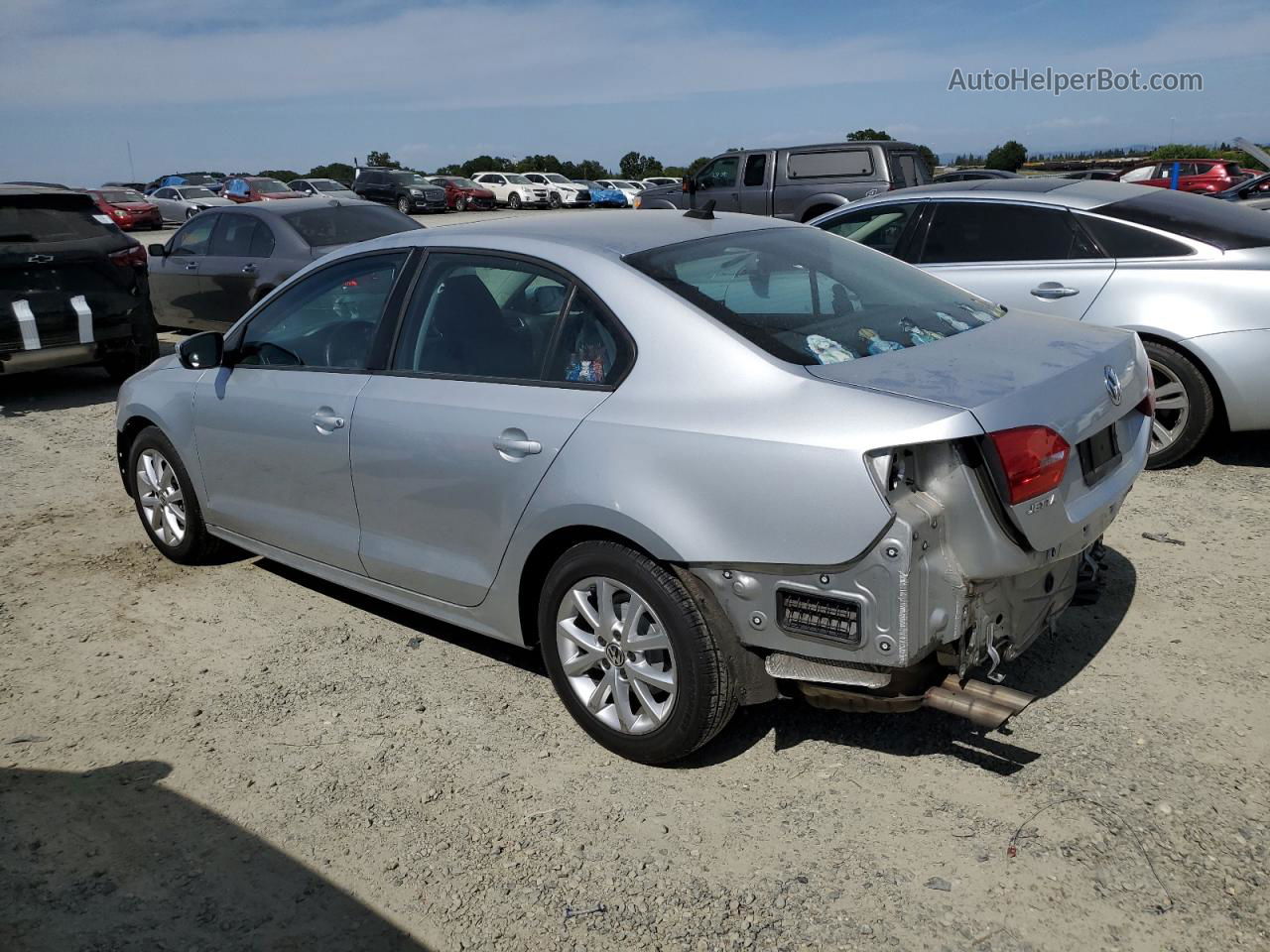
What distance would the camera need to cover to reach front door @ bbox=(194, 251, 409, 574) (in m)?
4.30

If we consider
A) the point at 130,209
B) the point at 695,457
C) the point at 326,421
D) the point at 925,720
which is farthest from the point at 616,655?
the point at 130,209

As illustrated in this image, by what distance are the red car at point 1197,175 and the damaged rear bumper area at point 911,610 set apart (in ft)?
87.2

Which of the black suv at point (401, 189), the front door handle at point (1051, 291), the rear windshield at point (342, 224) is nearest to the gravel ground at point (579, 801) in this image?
the front door handle at point (1051, 291)

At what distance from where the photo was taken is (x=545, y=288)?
3779 mm

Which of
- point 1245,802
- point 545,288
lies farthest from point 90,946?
point 1245,802

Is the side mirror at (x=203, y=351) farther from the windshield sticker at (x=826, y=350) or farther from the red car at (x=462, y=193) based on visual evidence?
the red car at (x=462, y=193)

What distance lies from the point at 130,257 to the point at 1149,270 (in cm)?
812

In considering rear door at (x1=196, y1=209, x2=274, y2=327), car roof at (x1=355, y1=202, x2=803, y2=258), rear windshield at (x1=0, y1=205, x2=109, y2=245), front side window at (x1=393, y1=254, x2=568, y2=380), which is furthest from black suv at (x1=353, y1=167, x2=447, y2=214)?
front side window at (x1=393, y1=254, x2=568, y2=380)

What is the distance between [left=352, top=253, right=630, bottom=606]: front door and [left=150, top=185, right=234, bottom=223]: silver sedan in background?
38801mm

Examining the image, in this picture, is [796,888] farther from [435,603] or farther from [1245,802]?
[435,603]

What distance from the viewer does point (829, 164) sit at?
1656cm

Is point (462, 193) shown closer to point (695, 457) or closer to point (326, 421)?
point (326, 421)

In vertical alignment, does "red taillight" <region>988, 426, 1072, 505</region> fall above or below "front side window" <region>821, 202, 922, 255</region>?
below

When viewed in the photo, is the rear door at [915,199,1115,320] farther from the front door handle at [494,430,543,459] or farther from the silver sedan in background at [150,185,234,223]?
the silver sedan in background at [150,185,234,223]
